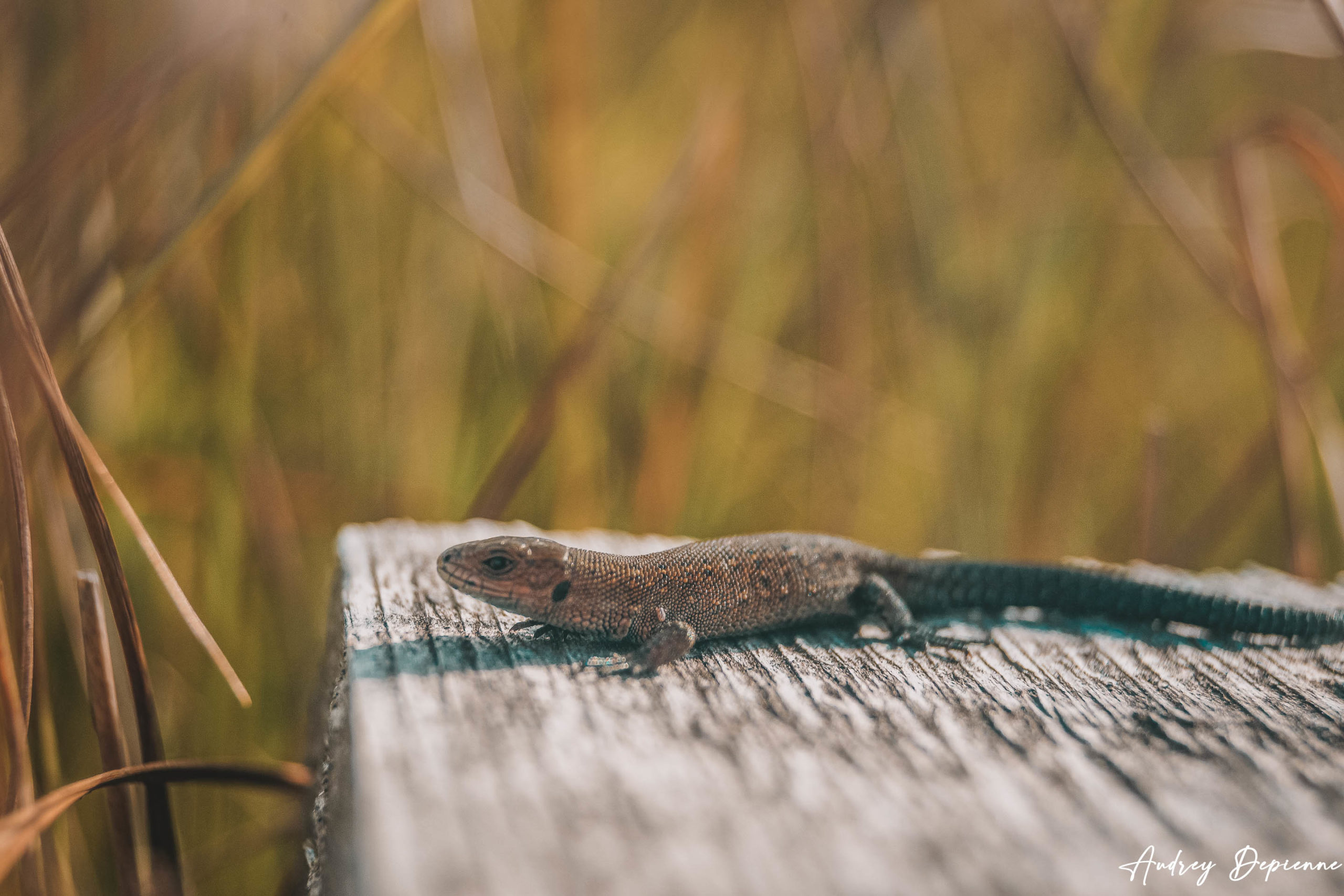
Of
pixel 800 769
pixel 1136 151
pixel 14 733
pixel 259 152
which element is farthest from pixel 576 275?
pixel 800 769

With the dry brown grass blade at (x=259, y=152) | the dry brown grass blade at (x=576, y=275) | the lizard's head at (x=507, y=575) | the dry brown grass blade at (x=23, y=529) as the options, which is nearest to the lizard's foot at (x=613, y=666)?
the lizard's head at (x=507, y=575)

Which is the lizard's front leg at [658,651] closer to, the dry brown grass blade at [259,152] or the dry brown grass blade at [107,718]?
the dry brown grass blade at [107,718]

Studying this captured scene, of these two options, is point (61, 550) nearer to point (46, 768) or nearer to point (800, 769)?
point (46, 768)

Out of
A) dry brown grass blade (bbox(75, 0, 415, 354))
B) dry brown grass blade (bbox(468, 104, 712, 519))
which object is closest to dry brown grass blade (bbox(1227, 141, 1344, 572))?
dry brown grass blade (bbox(468, 104, 712, 519))

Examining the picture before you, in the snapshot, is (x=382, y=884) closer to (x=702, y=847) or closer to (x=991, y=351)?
(x=702, y=847)

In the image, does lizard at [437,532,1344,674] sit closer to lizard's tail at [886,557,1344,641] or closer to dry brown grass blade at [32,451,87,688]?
lizard's tail at [886,557,1344,641]

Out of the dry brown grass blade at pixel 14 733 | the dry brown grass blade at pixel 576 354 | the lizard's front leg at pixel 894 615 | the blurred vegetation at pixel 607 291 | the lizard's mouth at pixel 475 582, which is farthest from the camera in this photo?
the dry brown grass blade at pixel 576 354
